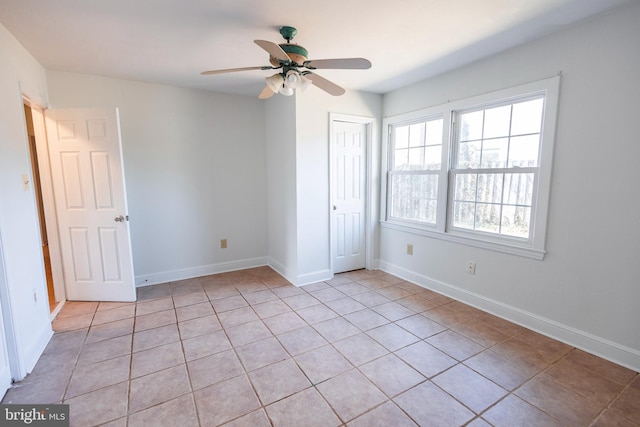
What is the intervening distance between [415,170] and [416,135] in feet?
1.43

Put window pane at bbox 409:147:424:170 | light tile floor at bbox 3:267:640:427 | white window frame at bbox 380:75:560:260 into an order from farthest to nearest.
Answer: window pane at bbox 409:147:424:170, white window frame at bbox 380:75:560:260, light tile floor at bbox 3:267:640:427

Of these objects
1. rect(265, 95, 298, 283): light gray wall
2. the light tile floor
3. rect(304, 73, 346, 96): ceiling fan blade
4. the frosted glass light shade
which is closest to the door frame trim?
rect(265, 95, 298, 283): light gray wall

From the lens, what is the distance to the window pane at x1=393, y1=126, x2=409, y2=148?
12.2 ft

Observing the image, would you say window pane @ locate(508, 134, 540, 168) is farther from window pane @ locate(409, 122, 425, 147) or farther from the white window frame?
window pane @ locate(409, 122, 425, 147)

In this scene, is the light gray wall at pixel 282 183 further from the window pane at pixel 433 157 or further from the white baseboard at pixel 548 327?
the white baseboard at pixel 548 327

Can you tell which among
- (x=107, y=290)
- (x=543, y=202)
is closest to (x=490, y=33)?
(x=543, y=202)

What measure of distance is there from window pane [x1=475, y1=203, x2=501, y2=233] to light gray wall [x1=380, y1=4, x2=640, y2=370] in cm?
33

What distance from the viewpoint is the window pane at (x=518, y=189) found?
2529 mm

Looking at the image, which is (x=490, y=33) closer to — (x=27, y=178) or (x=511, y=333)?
(x=511, y=333)

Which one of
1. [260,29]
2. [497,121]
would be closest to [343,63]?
[260,29]

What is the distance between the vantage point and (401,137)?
3.81m

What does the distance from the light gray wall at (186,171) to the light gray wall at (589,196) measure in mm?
3009

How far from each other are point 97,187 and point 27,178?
26.1 inches

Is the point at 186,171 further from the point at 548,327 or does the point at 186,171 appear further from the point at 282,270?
the point at 548,327
